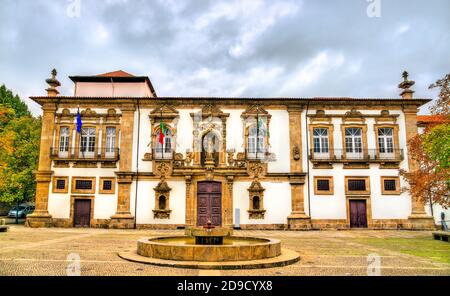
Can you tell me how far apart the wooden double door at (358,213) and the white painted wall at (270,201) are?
14.5 ft

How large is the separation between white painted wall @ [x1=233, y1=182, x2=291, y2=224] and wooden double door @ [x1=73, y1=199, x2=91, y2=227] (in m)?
10.1

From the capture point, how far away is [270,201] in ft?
82.5

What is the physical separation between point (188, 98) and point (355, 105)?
1213 centimetres

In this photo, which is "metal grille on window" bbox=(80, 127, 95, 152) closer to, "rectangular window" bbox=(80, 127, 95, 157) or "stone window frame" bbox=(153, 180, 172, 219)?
"rectangular window" bbox=(80, 127, 95, 157)

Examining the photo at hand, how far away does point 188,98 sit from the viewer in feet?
85.9

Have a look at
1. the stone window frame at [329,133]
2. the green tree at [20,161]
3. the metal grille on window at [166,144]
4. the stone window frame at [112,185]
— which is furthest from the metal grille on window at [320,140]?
the green tree at [20,161]

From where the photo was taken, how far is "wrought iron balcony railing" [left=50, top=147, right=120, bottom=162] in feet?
83.4

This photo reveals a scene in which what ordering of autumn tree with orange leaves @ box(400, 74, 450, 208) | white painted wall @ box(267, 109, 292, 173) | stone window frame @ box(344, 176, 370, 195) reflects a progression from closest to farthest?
autumn tree with orange leaves @ box(400, 74, 450, 208) < stone window frame @ box(344, 176, 370, 195) < white painted wall @ box(267, 109, 292, 173)

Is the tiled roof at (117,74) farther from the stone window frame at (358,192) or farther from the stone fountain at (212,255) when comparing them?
the stone fountain at (212,255)

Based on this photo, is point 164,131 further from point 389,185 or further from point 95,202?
point 389,185

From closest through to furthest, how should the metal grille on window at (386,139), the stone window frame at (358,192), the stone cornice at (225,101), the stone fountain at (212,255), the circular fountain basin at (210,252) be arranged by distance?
the stone fountain at (212,255) < the circular fountain basin at (210,252) < the stone window frame at (358,192) < the metal grille on window at (386,139) < the stone cornice at (225,101)

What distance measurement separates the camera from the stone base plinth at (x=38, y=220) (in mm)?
24484

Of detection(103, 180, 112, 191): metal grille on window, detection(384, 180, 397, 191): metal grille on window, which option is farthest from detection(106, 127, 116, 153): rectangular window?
detection(384, 180, 397, 191): metal grille on window
